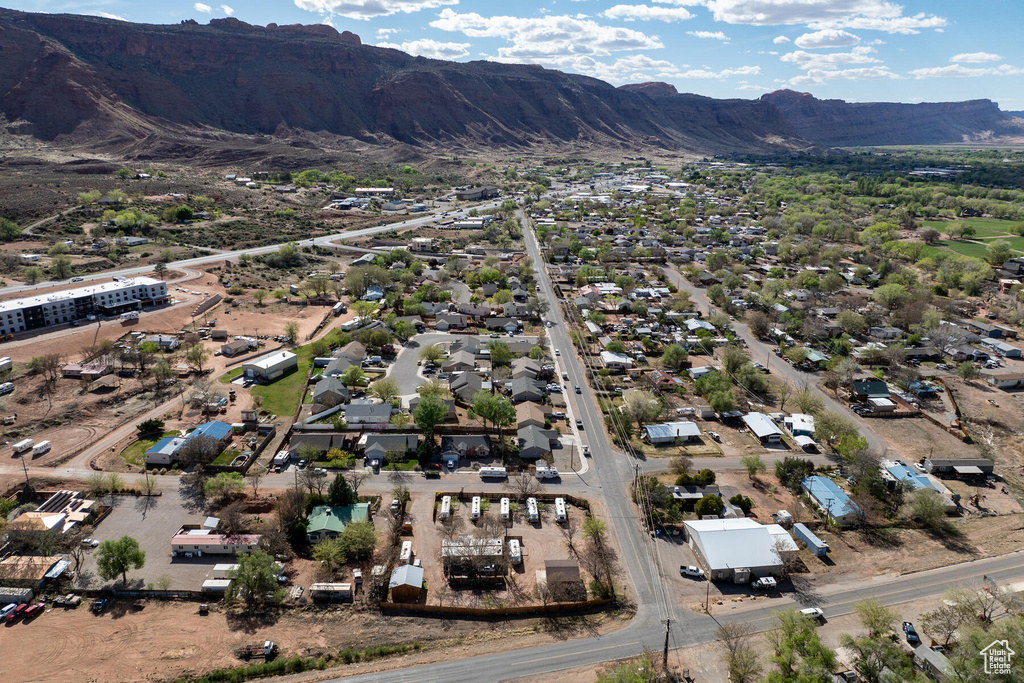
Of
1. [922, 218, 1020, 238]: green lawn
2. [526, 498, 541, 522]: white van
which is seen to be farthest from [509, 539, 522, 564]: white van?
[922, 218, 1020, 238]: green lawn

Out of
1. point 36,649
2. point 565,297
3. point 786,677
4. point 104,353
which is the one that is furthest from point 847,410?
point 104,353

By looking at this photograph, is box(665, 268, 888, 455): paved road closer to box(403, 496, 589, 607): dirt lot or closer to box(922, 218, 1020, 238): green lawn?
box(403, 496, 589, 607): dirt lot

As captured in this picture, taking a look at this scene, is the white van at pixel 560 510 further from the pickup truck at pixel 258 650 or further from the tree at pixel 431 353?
the tree at pixel 431 353

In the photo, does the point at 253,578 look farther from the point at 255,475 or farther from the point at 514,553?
the point at 514,553

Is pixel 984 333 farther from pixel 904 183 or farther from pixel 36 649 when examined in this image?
pixel 904 183

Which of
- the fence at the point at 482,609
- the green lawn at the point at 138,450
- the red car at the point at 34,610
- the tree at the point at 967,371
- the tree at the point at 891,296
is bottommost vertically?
the fence at the point at 482,609

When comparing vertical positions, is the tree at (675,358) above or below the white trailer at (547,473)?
above

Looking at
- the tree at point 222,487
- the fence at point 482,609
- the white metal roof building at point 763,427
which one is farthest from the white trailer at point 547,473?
the tree at point 222,487
